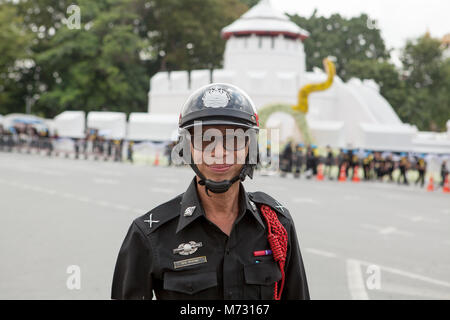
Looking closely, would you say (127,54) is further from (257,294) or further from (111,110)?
(257,294)

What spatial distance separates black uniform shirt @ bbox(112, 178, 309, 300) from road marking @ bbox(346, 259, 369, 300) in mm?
4166

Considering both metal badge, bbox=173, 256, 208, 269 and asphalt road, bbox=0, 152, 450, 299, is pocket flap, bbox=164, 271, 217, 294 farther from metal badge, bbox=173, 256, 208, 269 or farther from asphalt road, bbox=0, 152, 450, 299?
asphalt road, bbox=0, 152, 450, 299

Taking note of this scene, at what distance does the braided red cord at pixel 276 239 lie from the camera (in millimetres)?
2439

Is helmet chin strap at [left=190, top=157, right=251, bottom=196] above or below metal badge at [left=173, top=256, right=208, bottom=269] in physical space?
above

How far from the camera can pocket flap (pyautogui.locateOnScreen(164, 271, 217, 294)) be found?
7.64 ft

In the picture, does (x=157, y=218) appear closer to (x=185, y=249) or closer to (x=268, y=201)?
(x=185, y=249)

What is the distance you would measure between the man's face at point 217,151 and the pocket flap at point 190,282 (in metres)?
0.42

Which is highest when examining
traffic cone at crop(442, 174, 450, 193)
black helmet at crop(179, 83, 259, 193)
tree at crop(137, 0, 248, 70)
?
tree at crop(137, 0, 248, 70)

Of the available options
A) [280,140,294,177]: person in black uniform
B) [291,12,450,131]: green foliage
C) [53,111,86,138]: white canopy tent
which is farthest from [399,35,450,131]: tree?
[280,140,294,177]: person in black uniform

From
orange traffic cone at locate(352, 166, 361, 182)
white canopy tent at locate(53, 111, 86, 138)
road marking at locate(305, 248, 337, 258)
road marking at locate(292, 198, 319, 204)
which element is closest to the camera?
road marking at locate(305, 248, 337, 258)

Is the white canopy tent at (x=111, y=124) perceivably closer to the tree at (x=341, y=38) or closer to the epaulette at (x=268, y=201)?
the tree at (x=341, y=38)

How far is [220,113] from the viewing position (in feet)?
7.90

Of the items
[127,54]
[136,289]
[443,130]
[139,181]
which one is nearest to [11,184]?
[139,181]
